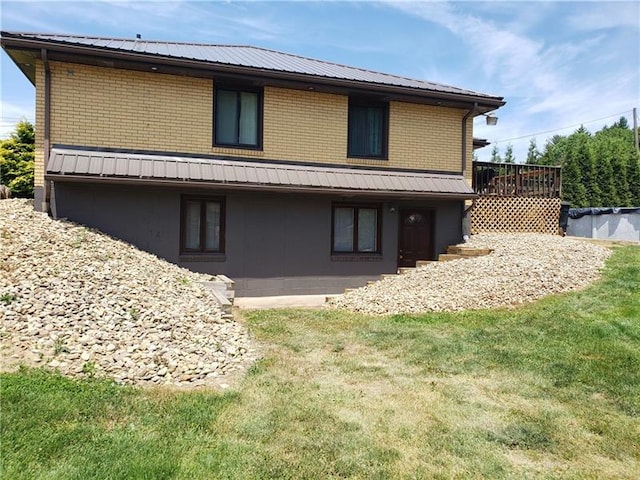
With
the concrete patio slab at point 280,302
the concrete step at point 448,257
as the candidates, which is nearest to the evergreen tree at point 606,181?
the concrete step at point 448,257

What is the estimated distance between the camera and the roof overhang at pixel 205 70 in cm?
969

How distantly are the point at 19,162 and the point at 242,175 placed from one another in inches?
517

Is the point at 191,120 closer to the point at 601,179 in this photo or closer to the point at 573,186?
the point at 573,186

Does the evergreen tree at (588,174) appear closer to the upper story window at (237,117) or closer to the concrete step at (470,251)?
the concrete step at (470,251)

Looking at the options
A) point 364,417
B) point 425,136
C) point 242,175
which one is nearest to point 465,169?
point 425,136

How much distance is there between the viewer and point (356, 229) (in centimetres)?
1252

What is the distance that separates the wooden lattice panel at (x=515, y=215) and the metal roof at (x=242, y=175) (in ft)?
5.50

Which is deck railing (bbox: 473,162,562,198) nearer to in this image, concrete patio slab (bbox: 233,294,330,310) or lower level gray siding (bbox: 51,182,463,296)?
lower level gray siding (bbox: 51,182,463,296)

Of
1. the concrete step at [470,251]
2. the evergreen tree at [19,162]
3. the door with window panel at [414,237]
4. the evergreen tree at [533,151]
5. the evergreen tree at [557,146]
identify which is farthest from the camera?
the evergreen tree at [533,151]

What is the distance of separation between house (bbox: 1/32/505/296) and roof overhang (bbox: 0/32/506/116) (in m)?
0.04

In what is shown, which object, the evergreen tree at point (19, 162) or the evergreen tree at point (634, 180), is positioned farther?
the evergreen tree at point (634, 180)

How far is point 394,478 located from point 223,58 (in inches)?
445

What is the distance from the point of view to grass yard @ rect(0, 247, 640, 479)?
3.32 meters

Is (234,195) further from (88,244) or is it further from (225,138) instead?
(88,244)
